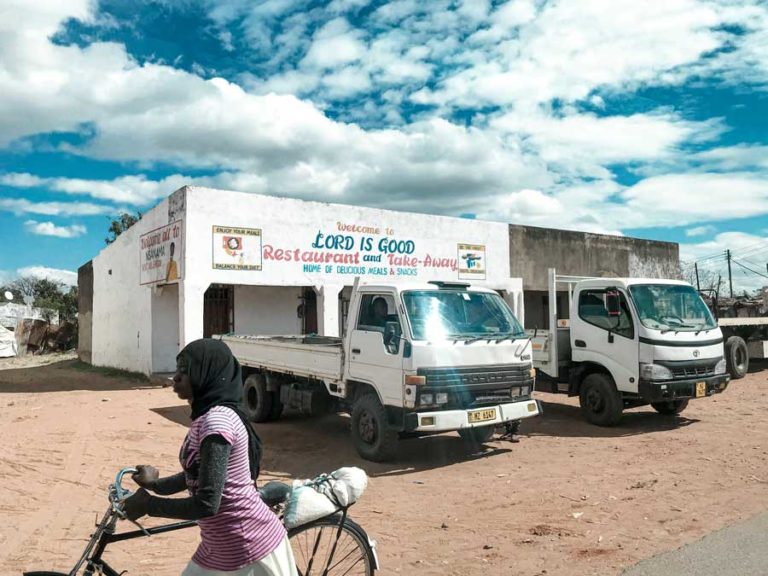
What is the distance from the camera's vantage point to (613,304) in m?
9.73

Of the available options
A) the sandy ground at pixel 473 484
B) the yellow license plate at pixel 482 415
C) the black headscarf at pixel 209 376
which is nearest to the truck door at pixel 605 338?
the sandy ground at pixel 473 484

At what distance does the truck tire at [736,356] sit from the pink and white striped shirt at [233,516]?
48.6ft

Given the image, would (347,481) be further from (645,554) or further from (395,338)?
(395,338)

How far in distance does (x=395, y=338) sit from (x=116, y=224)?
106ft

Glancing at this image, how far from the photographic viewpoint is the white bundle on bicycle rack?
3059 mm

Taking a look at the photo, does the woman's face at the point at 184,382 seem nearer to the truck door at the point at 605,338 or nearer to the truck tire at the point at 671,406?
the truck door at the point at 605,338

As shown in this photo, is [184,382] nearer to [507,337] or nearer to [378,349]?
[378,349]

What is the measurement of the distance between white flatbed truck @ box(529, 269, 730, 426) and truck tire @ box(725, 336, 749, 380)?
509 centimetres

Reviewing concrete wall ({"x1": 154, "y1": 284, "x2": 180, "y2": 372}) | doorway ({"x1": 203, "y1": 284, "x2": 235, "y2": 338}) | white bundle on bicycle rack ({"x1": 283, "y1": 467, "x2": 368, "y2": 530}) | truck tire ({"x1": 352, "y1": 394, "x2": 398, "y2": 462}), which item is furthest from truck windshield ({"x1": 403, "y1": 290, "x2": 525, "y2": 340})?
doorway ({"x1": 203, "y1": 284, "x2": 235, "y2": 338})

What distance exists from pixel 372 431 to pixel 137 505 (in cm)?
532

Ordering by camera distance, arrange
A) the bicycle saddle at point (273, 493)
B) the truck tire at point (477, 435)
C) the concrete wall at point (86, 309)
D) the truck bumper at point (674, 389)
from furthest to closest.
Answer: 1. the concrete wall at point (86, 309)
2. the truck bumper at point (674, 389)
3. the truck tire at point (477, 435)
4. the bicycle saddle at point (273, 493)

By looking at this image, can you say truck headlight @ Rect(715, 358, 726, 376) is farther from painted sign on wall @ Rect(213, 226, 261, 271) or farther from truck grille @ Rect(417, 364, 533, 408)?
painted sign on wall @ Rect(213, 226, 261, 271)

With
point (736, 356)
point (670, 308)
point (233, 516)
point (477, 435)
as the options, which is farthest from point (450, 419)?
point (736, 356)

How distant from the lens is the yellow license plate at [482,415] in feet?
24.5
